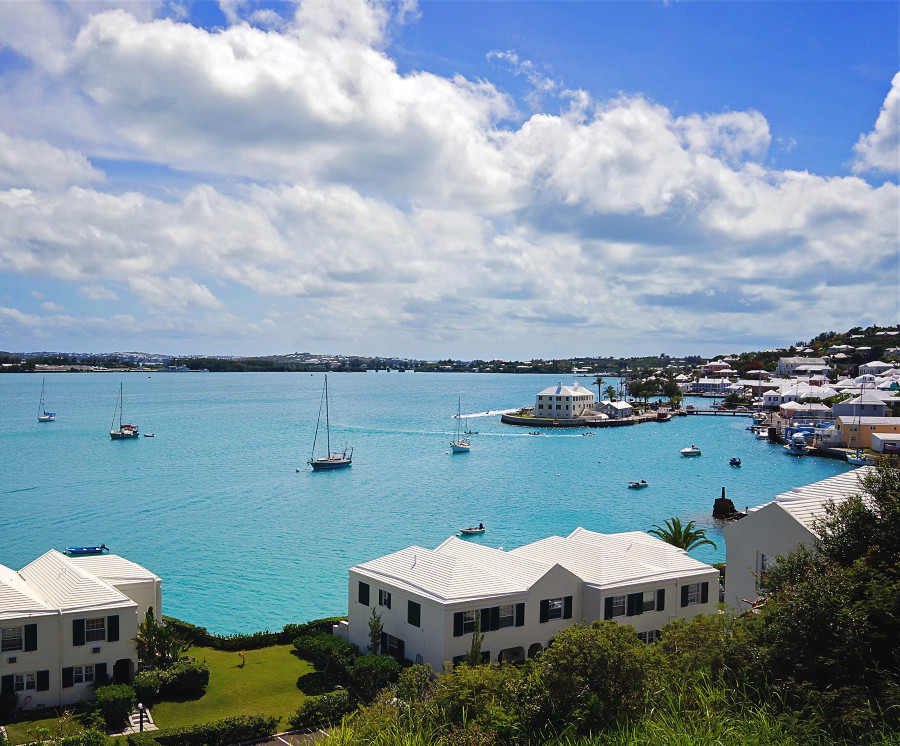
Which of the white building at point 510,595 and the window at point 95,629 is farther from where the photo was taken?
the white building at point 510,595

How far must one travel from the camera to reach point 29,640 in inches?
755

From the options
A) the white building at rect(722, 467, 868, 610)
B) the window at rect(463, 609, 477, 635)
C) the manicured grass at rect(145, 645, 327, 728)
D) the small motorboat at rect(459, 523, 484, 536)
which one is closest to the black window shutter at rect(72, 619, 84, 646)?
the manicured grass at rect(145, 645, 327, 728)

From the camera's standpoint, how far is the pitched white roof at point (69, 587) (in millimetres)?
20266

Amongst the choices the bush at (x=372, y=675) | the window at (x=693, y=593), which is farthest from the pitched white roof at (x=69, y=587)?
the window at (x=693, y=593)

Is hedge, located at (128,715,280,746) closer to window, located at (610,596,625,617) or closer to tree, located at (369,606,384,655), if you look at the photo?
tree, located at (369,606,384,655)

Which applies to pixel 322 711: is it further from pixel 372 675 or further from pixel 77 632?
pixel 77 632

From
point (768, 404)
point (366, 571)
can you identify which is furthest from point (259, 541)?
point (768, 404)

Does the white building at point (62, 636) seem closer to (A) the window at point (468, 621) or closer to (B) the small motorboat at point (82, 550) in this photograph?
(A) the window at point (468, 621)

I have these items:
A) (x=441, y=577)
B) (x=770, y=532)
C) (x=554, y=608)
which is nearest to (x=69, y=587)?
(x=441, y=577)

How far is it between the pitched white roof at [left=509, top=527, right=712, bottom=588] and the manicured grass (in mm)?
9520

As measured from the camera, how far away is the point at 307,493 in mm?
64812

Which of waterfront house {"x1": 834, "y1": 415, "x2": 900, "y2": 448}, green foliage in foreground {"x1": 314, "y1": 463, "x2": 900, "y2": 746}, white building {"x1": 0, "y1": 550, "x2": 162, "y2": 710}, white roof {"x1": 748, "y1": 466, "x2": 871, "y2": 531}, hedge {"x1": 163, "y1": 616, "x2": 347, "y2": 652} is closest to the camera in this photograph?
green foliage in foreground {"x1": 314, "y1": 463, "x2": 900, "y2": 746}

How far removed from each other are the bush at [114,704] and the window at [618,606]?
613 inches

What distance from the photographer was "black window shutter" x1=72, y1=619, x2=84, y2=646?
19.8 meters
